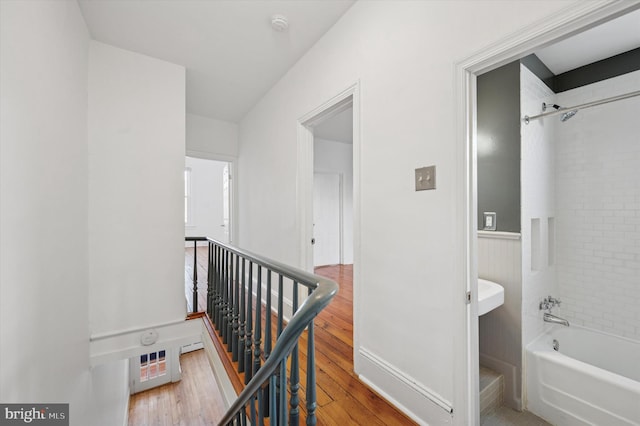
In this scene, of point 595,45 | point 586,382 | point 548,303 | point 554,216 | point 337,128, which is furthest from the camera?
point 337,128

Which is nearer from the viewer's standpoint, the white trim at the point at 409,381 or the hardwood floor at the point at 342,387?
the white trim at the point at 409,381

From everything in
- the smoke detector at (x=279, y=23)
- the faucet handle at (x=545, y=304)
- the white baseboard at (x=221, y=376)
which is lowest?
the white baseboard at (x=221, y=376)

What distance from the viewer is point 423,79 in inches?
56.9

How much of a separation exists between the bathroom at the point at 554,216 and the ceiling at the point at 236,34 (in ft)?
0.45

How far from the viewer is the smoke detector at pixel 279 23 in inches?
82.9

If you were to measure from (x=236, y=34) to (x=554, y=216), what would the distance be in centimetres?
338

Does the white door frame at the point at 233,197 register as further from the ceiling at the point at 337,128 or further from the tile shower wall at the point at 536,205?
the tile shower wall at the point at 536,205

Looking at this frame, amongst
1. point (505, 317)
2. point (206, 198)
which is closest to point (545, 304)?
point (505, 317)

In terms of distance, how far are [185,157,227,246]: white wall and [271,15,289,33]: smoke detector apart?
6960mm

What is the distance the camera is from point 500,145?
2023mm

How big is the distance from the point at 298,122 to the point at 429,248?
1.84 metres

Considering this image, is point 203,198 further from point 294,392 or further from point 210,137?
point 294,392

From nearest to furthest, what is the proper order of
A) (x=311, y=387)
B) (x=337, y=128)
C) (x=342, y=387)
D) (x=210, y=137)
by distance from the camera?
(x=311, y=387), (x=342, y=387), (x=210, y=137), (x=337, y=128)

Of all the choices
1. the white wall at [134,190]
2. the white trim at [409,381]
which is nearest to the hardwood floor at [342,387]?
the white trim at [409,381]
